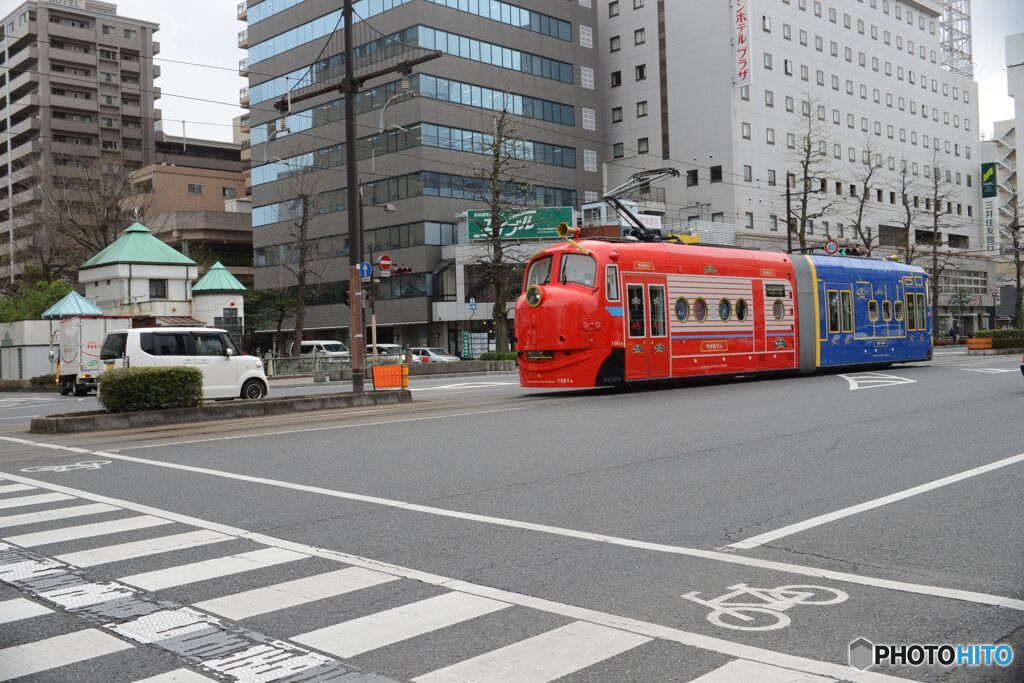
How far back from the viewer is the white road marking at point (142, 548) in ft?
20.8

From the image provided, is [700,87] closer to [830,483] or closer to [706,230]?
[706,230]

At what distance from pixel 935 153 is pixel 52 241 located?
77.1 meters

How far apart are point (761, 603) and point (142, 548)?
4426 millimetres

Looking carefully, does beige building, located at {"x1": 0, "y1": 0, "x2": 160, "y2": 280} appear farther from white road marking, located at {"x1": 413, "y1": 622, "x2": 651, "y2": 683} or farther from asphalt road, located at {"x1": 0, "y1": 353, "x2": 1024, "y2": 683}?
white road marking, located at {"x1": 413, "y1": 622, "x2": 651, "y2": 683}

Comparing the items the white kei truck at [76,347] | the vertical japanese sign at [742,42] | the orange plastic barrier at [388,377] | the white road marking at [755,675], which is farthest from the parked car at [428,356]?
the white road marking at [755,675]

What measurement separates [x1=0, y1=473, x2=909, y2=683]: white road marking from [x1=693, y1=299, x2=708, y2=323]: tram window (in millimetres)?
16394

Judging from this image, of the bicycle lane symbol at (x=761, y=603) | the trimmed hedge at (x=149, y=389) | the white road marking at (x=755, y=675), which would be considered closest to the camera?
the white road marking at (x=755, y=675)

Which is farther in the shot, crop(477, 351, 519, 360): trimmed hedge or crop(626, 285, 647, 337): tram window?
crop(477, 351, 519, 360): trimmed hedge

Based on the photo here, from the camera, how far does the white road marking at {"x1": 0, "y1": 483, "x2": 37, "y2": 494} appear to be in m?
9.56

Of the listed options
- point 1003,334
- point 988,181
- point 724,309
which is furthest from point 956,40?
point 724,309

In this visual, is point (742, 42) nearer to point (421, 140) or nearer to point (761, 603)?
point (421, 140)

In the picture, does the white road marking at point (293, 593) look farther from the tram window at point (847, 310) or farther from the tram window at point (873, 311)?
the tram window at point (873, 311)

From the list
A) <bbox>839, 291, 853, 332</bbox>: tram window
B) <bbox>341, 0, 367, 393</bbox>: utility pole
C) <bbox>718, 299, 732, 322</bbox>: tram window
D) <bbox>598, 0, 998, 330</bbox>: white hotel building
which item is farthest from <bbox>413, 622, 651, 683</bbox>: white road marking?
<bbox>598, 0, 998, 330</bbox>: white hotel building

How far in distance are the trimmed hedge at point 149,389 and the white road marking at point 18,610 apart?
11640 mm
